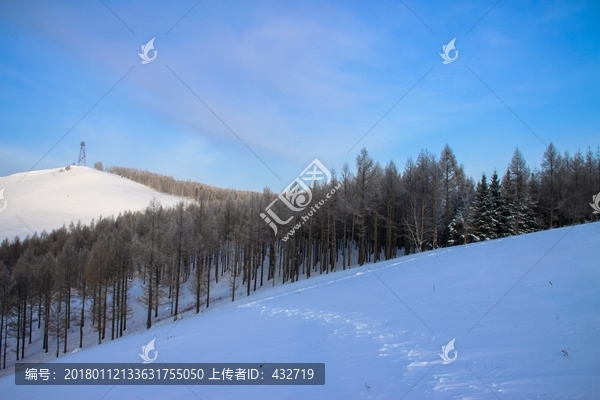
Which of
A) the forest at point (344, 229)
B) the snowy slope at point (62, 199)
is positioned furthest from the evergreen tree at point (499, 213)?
the snowy slope at point (62, 199)

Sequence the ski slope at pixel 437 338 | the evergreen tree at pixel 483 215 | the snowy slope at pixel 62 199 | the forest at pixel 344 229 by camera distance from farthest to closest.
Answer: the snowy slope at pixel 62 199
the evergreen tree at pixel 483 215
the forest at pixel 344 229
the ski slope at pixel 437 338

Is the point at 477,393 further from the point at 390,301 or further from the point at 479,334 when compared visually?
the point at 390,301

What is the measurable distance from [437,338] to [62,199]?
150 metres

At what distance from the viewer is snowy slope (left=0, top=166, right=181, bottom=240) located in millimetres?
96812

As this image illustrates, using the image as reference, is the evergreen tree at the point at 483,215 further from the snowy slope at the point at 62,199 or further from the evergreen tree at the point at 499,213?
the snowy slope at the point at 62,199

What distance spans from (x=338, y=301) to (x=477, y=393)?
30.9ft

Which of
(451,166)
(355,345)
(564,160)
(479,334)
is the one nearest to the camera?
(479,334)

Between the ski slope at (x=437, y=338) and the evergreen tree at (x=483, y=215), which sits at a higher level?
the evergreen tree at (x=483, y=215)

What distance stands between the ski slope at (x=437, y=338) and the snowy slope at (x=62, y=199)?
105 m

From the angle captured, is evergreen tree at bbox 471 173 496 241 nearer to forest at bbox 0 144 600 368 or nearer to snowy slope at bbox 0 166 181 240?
forest at bbox 0 144 600 368

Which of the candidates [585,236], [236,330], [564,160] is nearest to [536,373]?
[236,330]

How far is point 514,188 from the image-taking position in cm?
3731

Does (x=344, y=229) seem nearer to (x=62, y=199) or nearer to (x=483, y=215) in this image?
(x=483, y=215)

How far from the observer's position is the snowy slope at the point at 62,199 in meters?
96.8
